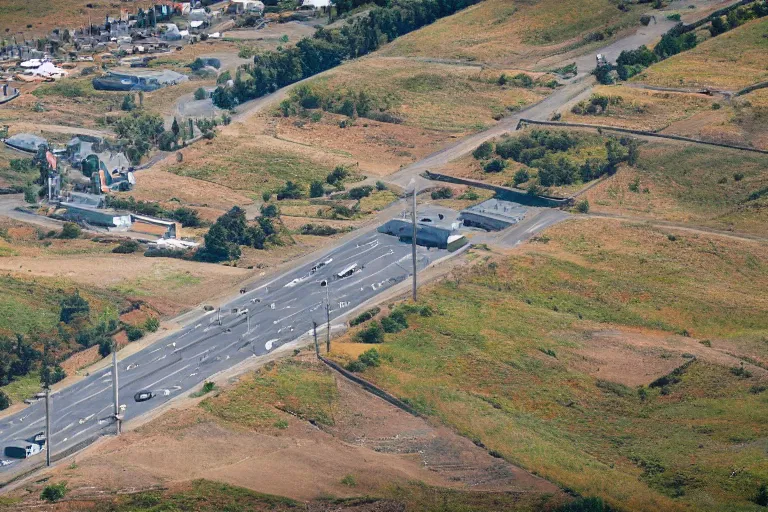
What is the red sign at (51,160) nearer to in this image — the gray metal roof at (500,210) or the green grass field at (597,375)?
the gray metal roof at (500,210)

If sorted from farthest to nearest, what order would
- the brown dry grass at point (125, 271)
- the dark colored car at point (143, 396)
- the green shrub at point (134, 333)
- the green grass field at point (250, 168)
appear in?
the green grass field at point (250, 168) → the brown dry grass at point (125, 271) → the green shrub at point (134, 333) → the dark colored car at point (143, 396)

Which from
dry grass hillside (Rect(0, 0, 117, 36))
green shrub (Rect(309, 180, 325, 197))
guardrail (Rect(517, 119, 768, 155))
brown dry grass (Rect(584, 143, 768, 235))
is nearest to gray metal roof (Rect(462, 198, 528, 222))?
brown dry grass (Rect(584, 143, 768, 235))

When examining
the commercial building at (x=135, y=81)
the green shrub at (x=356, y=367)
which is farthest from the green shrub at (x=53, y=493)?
the commercial building at (x=135, y=81)

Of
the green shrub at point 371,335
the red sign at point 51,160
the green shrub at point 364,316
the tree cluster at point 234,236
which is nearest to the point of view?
the green shrub at point 371,335

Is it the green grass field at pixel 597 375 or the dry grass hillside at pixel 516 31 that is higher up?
the dry grass hillside at pixel 516 31

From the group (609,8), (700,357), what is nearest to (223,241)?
(700,357)

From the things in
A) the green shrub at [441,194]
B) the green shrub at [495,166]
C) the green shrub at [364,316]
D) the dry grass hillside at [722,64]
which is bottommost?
the green shrub at [441,194]

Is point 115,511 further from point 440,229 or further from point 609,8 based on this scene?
point 609,8
